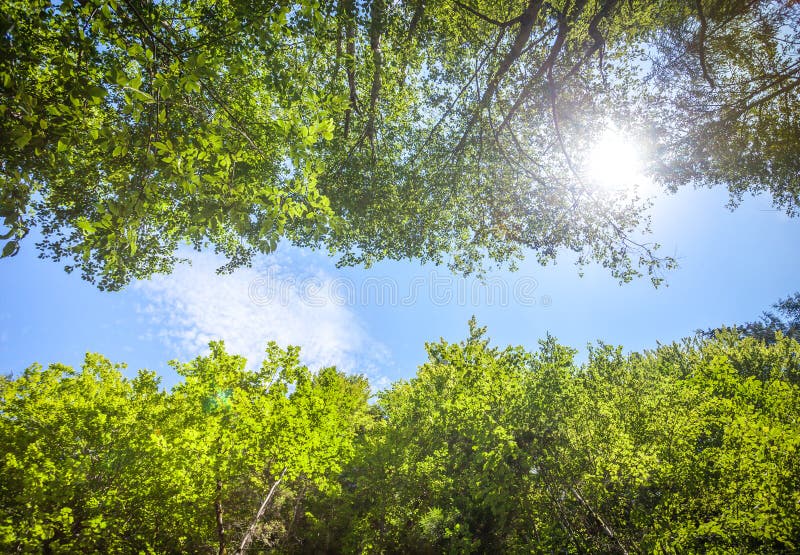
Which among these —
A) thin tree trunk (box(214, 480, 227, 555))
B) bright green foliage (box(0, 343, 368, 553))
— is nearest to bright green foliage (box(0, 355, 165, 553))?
bright green foliage (box(0, 343, 368, 553))

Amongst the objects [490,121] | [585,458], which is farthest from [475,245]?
[585,458]

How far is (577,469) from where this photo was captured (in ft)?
30.6

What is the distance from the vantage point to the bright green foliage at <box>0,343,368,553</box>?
8.16 metres

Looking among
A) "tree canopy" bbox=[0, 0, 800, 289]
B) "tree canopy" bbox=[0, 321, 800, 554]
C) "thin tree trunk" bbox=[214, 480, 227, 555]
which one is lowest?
"thin tree trunk" bbox=[214, 480, 227, 555]

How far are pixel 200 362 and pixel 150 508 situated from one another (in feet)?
13.9

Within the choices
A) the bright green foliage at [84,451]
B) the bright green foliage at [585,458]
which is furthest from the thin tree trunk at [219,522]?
the bright green foliage at [585,458]

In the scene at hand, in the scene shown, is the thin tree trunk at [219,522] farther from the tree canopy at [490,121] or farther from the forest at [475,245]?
the tree canopy at [490,121]

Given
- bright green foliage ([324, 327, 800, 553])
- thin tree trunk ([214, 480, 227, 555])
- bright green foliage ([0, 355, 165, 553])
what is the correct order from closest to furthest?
bright green foliage ([324, 327, 800, 553]), bright green foliage ([0, 355, 165, 553]), thin tree trunk ([214, 480, 227, 555])

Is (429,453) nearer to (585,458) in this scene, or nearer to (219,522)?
(585,458)

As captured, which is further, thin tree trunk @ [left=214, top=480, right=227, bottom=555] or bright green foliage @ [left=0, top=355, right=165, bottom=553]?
thin tree trunk @ [left=214, top=480, right=227, bottom=555]

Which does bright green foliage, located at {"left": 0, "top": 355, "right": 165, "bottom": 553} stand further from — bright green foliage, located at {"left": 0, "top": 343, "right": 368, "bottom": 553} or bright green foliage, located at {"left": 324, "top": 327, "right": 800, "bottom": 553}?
bright green foliage, located at {"left": 324, "top": 327, "right": 800, "bottom": 553}

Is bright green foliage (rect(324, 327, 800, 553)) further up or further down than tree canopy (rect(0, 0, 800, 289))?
further down

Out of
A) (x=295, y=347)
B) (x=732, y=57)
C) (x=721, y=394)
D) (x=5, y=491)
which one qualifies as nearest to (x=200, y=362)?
(x=295, y=347)

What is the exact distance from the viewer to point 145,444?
8742 mm
